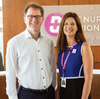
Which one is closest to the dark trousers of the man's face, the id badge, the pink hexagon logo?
the id badge

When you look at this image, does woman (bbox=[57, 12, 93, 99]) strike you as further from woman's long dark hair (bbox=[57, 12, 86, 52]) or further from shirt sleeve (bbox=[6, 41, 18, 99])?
shirt sleeve (bbox=[6, 41, 18, 99])

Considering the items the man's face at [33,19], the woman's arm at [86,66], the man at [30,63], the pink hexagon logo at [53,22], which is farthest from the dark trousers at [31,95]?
the pink hexagon logo at [53,22]

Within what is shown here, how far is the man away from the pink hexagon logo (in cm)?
356

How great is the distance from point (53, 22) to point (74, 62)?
3748mm

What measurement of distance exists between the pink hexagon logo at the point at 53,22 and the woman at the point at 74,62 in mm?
3425

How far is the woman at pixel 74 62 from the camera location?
6.00ft

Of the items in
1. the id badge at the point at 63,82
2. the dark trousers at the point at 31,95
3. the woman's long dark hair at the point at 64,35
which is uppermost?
the woman's long dark hair at the point at 64,35

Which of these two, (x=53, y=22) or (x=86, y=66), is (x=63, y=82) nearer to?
(x=86, y=66)

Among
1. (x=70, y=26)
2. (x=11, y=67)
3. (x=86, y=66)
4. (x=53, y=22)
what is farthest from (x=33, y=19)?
(x=53, y=22)

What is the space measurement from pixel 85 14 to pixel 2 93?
391 centimetres

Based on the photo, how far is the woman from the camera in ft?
6.00

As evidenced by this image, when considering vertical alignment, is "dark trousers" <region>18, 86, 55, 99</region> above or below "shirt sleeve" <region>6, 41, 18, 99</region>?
below

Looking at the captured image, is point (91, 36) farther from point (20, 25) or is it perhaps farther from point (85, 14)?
point (20, 25)

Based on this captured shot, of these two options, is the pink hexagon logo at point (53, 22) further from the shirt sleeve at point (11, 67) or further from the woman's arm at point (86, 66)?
the shirt sleeve at point (11, 67)
